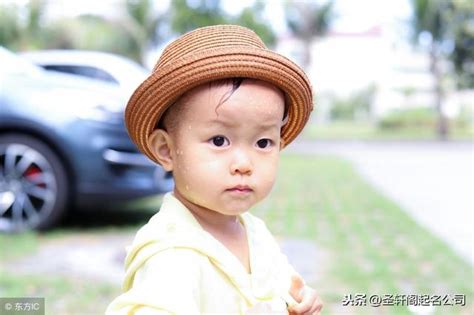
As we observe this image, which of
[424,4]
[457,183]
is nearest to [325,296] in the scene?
[457,183]

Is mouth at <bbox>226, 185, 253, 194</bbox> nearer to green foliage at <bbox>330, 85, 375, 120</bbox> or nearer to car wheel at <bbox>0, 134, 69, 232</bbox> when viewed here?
car wheel at <bbox>0, 134, 69, 232</bbox>

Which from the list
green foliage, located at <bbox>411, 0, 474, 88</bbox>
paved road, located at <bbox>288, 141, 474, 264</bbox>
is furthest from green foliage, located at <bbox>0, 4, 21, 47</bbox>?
green foliage, located at <bbox>411, 0, 474, 88</bbox>

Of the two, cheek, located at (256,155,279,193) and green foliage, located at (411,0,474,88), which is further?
green foliage, located at (411,0,474,88)

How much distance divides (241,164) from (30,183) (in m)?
3.27

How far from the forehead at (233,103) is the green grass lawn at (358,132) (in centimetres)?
1079

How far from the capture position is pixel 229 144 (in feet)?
3.19

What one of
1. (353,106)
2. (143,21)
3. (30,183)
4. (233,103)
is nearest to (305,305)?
(233,103)

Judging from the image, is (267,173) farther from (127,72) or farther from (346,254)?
(127,72)

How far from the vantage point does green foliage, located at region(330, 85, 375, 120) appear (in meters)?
10.5

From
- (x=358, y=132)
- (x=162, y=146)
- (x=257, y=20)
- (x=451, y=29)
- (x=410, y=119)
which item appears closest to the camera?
(x=162, y=146)

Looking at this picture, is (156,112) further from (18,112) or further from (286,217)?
(286,217)

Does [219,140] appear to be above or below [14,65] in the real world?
below

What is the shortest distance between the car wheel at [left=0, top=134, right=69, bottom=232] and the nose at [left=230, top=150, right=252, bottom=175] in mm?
3241

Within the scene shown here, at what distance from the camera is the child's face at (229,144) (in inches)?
37.9
